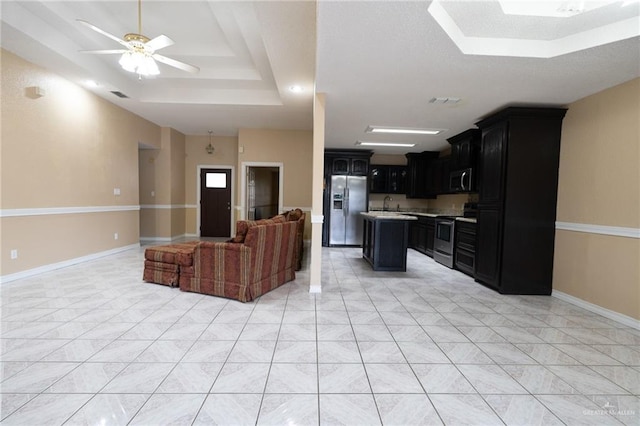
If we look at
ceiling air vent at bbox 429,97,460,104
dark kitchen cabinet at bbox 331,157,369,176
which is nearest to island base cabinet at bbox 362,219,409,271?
ceiling air vent at bbox 429,97,460,104

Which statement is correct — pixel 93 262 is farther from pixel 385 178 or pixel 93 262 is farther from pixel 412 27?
pixel 385 178

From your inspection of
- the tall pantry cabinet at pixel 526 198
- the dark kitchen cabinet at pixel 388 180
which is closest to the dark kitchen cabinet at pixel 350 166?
the dark kitchen cabinet at pixel 388 180

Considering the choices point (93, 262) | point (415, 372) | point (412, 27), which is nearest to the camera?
point (415, 372)

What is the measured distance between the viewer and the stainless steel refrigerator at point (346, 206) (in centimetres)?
669

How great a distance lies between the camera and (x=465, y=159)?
5.12 metres

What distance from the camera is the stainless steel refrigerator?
6688 millimetres

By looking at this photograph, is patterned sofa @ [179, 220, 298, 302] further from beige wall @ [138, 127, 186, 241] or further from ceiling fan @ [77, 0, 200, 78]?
beige wall @ [138, 127, 186, 241]

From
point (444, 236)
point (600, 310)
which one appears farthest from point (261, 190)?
point (600, 310)

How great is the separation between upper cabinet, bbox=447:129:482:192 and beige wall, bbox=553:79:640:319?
1478 millimetres

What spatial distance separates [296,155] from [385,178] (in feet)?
8.13

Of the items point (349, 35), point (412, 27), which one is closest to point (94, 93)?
point (349, 35)

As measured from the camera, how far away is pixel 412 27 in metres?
2.06

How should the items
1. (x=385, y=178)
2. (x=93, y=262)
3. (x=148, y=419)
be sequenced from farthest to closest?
(x=385, y=178) < (x=93, y=262) < (x=148, y=419)

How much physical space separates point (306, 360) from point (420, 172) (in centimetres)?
611
